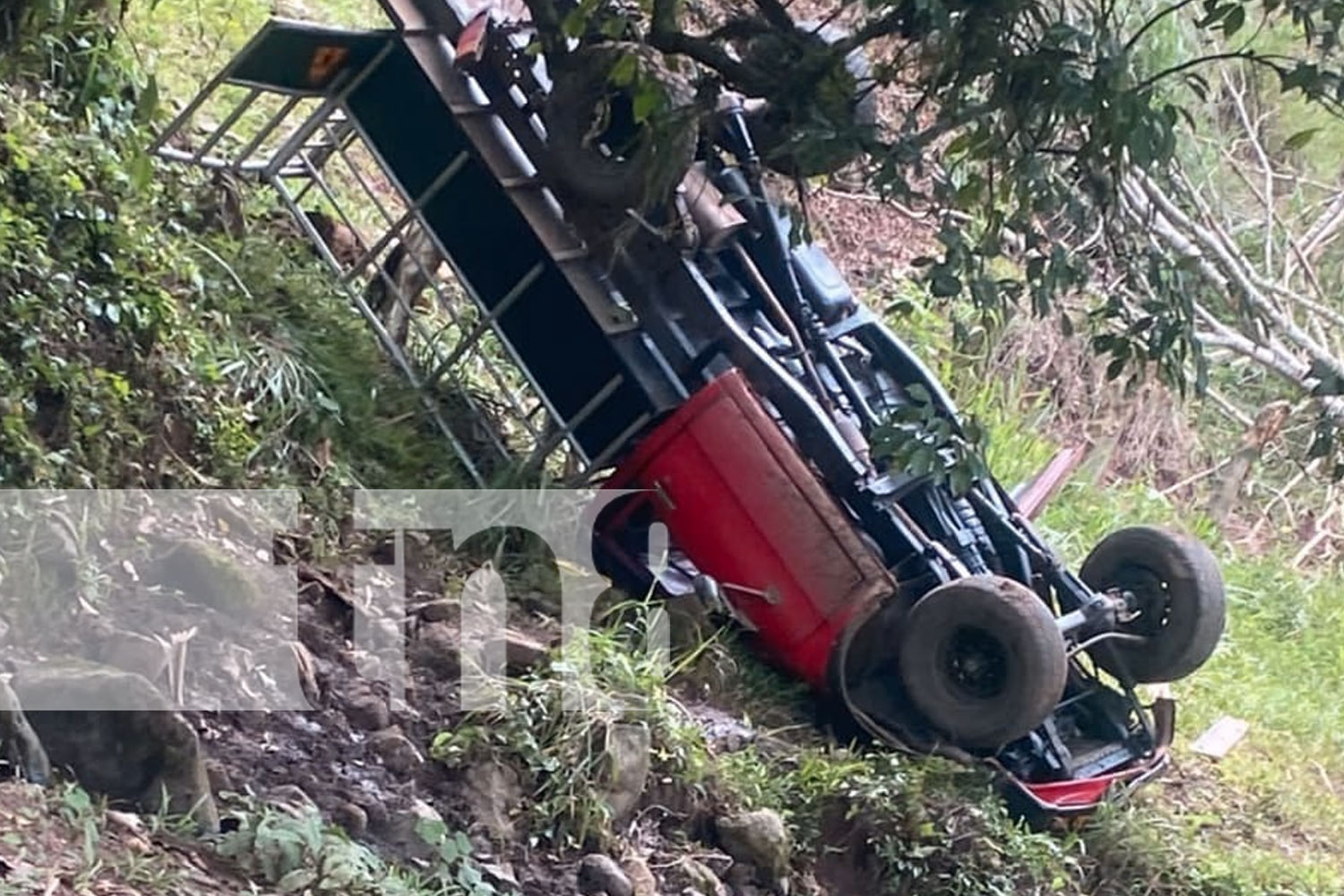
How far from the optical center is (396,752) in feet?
13.6

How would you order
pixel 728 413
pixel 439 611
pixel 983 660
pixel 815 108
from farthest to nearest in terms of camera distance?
pixel 728 413, pixel 983 660, pixel 439 611, pixel 815 108

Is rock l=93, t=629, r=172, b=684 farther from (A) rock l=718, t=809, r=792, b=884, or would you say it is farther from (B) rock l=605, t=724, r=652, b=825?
(A) rock l=718, t=809, r=792, b=884

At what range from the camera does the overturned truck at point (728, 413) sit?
5066 millimetres

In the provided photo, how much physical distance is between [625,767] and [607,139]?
1.77 metres

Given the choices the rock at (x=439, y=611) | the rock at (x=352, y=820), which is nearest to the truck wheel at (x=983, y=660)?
the rock at (x=439, y=611)

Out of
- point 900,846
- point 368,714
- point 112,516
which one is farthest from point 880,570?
point 112,516

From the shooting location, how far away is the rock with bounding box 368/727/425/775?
4.14 meters

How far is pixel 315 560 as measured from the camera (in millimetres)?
4777

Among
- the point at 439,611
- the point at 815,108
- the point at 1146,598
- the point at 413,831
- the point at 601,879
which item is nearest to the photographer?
the point at 815,108

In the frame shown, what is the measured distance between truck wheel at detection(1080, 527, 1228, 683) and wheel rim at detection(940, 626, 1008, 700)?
24.3 inches

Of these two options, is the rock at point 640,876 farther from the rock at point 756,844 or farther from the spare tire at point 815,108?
the spare tire at point 815,108

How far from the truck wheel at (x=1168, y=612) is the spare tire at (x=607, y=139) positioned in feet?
6.43

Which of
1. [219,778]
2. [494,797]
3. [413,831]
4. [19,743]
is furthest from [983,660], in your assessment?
[19,743]

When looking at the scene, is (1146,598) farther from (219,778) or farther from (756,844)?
(219,778)
